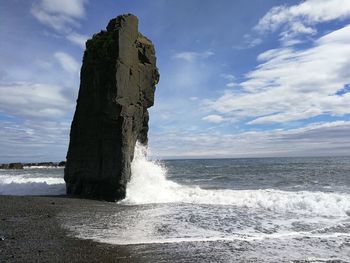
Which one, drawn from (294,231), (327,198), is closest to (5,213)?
(294,231)

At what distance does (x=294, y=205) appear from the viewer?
16781 millimetres

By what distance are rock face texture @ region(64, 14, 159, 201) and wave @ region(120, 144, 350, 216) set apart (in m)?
1.56

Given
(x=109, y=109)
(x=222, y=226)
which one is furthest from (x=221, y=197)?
(x=222, y=226)

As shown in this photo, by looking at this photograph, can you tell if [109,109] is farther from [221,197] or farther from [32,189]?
[32,189]

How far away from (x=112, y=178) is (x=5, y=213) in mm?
6124

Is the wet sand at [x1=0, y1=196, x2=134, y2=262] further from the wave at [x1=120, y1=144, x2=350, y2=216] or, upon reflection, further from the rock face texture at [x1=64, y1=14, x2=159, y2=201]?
the wave at [x1=120, y1=144, x2=350, y2=216]

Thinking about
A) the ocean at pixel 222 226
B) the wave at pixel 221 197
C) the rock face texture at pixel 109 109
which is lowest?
the ocean at pixel 222 226

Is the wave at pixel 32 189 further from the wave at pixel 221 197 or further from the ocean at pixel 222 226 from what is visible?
the ocean at pixel 222 226

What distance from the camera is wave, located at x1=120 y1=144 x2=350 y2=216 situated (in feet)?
53.3

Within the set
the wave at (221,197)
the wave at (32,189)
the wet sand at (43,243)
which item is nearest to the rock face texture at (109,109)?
the wave at (221,197)

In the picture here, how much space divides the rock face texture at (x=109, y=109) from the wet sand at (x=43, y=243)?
490 centimetres

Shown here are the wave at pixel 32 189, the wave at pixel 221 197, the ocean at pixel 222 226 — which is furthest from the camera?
the wave at pixel 32 189

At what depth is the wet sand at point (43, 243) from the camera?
8.09 metres

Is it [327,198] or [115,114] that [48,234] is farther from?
[327,198]
